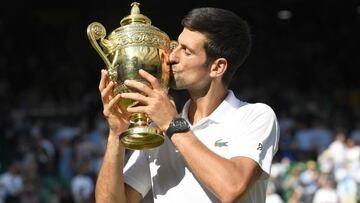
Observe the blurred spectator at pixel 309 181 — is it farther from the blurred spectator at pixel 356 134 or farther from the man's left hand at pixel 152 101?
the man's left hand at pixel 152 101

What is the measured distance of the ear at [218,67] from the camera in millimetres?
3365

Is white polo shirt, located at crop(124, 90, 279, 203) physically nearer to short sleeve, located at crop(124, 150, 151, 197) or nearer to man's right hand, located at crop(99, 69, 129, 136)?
short sleeve, located at crop(124, 150, 151, 197)

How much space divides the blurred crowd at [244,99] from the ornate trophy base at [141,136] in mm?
8321

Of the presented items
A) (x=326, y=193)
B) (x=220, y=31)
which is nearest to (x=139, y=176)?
(x=220, y=31)

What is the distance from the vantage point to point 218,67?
3385mm

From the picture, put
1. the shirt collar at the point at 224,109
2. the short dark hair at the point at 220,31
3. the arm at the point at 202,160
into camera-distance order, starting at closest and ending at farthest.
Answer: the arm at the point at 202,160 < the short dark hair at the point at 220,31 < the shirt collar at the point at 224,109

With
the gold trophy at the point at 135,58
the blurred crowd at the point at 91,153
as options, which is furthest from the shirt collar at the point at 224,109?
the blurred crowd at the point at 91,153

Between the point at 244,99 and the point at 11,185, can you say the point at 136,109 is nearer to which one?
the point at 11,185

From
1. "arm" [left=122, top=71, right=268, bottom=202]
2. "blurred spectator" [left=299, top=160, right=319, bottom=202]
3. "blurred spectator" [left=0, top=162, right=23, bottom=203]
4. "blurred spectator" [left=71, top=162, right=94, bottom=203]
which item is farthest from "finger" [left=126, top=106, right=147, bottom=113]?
"blurred spectator" [left=299, top=160, right=319, bottom=202]

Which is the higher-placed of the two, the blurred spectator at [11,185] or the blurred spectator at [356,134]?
the blurred spectator at [11,185]

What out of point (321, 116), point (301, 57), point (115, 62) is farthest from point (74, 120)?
point (115, 62)

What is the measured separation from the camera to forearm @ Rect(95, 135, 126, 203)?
11.0 ft

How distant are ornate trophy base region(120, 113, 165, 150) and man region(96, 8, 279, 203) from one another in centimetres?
4

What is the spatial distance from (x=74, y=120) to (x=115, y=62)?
1462 cm
